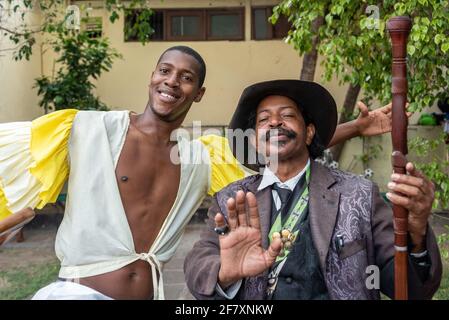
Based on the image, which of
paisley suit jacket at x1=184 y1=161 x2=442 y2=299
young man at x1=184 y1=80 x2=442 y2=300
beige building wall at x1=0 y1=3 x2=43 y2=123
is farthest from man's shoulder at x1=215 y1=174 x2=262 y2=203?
beige building wall at x1=0 y1=3 x2=43 y2=123

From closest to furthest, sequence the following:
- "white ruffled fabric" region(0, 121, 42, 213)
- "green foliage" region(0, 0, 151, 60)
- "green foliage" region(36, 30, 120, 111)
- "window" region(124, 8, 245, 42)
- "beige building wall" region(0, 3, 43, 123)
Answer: "white ruffled fabric" region(0, 121, 42, 213) < "green foliage" region(0, 0, 151, 60) < "green foliage" region(36, 30, 120, 111) < "beige building wall" region(0, 3, 43, 123) < "window" region(124, 8, 245, 42)

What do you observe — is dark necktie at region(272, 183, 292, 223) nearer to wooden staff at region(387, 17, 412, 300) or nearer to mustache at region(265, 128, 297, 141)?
mustache at region(265, 128, 297, 141)

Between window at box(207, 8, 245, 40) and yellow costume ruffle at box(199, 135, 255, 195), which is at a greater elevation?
window at box(207, 8, 245, 40)

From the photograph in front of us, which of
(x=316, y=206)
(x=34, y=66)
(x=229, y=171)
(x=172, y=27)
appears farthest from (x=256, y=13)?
(x=316, y=206)

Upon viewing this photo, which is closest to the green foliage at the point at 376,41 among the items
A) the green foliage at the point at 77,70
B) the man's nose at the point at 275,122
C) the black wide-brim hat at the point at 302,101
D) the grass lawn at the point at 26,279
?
the black wide-brim hat at the point at 302,101

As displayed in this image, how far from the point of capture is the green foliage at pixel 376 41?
11.0 ft

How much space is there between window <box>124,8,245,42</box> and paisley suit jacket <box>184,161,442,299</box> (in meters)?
5.93

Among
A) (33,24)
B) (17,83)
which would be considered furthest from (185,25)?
(17,83)

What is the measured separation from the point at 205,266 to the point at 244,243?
253mm

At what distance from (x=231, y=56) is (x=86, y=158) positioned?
5.58 meters

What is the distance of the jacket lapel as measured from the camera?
2098 mm

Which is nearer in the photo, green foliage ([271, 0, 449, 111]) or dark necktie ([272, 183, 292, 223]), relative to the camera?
dark necktie ([272, 183, 292, 223])

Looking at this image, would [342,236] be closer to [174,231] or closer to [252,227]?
[252,227]
